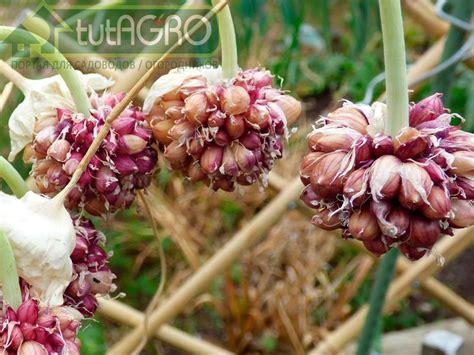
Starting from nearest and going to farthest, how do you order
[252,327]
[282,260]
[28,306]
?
[28,306], [252,327], [282,260]

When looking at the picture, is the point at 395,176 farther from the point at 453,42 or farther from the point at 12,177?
the point at 453,42

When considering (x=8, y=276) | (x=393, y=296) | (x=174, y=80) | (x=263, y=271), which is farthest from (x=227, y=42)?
(x=263, y=271)

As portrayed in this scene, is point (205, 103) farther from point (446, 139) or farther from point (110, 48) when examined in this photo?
point (110, 48)

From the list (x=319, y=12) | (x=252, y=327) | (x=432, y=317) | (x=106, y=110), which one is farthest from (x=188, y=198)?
(x=106, y=110)

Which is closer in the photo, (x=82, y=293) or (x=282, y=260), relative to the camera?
(x=82, y=293)

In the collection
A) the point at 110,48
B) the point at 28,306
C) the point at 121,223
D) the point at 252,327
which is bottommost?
the point at 252,327

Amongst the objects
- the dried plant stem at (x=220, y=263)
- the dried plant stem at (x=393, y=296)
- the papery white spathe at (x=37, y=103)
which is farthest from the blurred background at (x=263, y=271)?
the papery white spathe at (x=37, y=103)

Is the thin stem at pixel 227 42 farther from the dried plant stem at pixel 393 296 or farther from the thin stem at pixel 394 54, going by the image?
the dried plant stem at pixel 393 296

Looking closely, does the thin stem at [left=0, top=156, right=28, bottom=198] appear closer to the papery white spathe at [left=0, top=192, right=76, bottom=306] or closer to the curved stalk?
the papery white spathe at [left=0, top=192, right=76, bottom=306]
